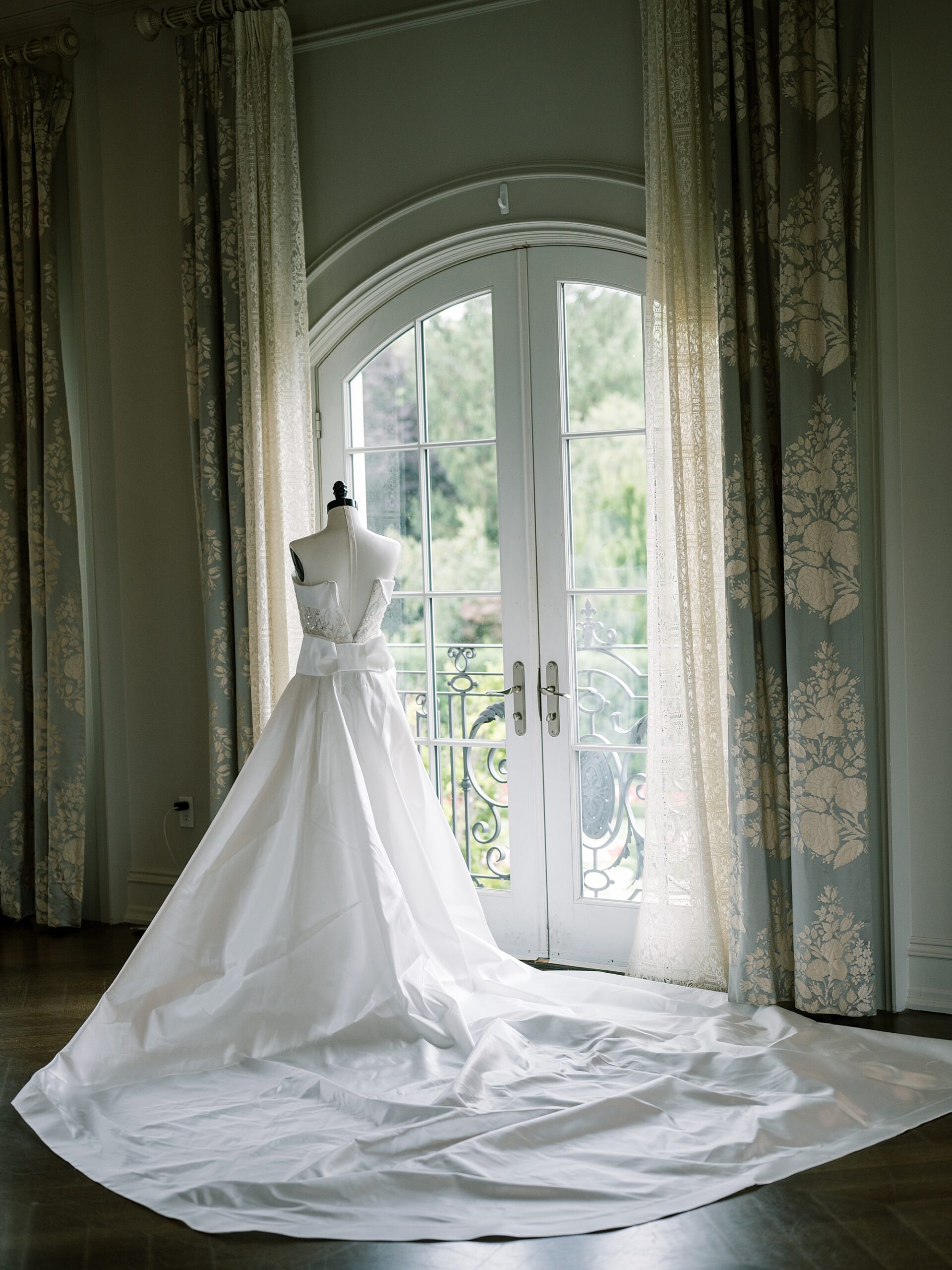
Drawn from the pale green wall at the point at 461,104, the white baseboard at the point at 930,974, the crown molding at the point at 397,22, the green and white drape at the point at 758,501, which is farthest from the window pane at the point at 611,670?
the crown molding at the point at 397,22

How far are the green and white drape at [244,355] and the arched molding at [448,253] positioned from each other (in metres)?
0.14

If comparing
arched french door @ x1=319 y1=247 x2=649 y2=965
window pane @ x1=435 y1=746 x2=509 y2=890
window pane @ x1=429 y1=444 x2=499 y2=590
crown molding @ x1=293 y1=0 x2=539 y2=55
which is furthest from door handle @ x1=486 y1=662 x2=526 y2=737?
crown molding @ x1=293 y1=0 x2=539 y2=55

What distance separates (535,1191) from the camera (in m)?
2.32

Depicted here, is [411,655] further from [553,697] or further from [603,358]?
[603,358]

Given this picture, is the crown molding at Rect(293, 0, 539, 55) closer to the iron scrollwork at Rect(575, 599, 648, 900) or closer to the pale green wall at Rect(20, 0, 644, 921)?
the pale green wall at Rect(20, 0, 644, 921)

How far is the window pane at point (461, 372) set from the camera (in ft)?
12.5

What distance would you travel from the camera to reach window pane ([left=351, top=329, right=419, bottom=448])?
3939mm

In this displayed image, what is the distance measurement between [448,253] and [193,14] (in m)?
1.30

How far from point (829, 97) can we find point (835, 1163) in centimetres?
270

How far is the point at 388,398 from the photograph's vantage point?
3984mm

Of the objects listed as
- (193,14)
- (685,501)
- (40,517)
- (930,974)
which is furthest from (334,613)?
(193,14)

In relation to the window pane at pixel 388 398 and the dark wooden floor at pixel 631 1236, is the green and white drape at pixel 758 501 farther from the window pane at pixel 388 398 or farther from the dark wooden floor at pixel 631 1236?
the window pane at pixel 388 398

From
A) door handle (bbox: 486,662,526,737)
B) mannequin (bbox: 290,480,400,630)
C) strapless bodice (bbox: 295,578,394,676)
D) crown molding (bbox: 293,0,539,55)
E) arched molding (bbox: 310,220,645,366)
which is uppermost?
crown molding (bbox: 293,0,539,55)

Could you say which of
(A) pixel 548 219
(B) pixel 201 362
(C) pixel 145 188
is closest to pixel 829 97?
(A) pixel 548 219
